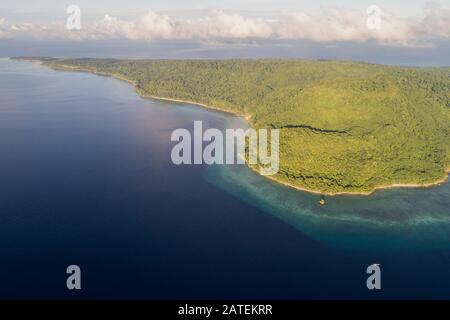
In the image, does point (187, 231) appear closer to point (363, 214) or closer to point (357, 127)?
point (363, 214)

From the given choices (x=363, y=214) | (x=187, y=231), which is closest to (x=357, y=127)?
(x=363, y=214)

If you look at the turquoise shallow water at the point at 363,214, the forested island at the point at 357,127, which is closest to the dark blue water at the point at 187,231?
the turquoise shallow water at the point at 363,214

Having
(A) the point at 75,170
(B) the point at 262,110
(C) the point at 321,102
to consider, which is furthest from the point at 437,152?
(A) the point at 75,170

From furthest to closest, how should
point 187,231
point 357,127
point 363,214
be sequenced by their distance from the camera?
1. point 357,127
2. point 363,214
3. point 187,231

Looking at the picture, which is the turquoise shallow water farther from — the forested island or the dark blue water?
the forested island

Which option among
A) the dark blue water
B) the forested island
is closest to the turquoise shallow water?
the dark blue water

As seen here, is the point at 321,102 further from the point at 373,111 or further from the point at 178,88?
the point at 178,88

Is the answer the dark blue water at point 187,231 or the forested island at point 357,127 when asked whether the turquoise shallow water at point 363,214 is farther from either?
the forested island at point 357,127
